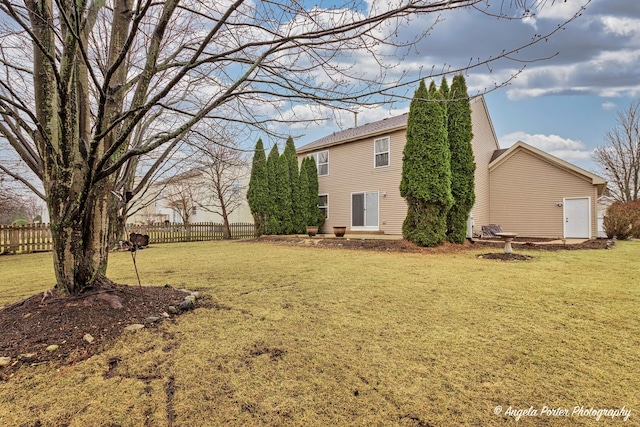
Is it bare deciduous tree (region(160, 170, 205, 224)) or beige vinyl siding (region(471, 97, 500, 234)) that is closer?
beige vinyl siding (region(471, 97, 500, 234))

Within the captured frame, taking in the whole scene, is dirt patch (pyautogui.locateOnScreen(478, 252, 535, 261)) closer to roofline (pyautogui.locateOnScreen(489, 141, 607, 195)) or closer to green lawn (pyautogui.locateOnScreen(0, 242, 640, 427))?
green lawn (pyautogui.locateOnScreen(0, 242, 640, 427))

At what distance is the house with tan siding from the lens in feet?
44.4

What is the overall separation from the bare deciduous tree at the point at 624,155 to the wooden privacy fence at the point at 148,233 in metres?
26.3

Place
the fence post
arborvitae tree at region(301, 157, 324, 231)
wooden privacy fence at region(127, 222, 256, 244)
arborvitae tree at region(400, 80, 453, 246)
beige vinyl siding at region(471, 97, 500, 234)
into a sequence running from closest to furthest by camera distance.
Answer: arborvitae tree at region(400, 80, 453, 246) < the fence post < beige vinyl siding at region(471, 97, 500, 234) < wooden privacy fence at region(127, 222, 256, 244) < arborvitae tree at region(301, 157, 324, 231)

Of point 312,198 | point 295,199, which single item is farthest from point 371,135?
point 295,199

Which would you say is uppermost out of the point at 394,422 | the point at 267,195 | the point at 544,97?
the point at 544,97

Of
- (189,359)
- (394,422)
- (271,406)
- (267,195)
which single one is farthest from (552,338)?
(267,195)

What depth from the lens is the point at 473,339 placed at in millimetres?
2682

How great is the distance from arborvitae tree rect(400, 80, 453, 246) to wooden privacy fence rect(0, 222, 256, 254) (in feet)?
31.8

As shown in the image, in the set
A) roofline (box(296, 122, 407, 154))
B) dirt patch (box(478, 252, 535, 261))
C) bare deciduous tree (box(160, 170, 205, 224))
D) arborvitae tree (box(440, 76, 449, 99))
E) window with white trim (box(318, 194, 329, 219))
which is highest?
arborvitae tree (box(440, 76, 449, 99))

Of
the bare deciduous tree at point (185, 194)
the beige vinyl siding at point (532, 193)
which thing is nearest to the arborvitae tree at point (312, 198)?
the bare deciduous tree at point (185, 194)

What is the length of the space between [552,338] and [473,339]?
0.70 m

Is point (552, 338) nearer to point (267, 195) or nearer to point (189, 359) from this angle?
point (189, 359)

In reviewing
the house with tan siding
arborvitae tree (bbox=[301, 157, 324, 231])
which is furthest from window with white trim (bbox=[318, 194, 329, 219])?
arborvitae tree (bbox=[301, 157, 324, 231])
